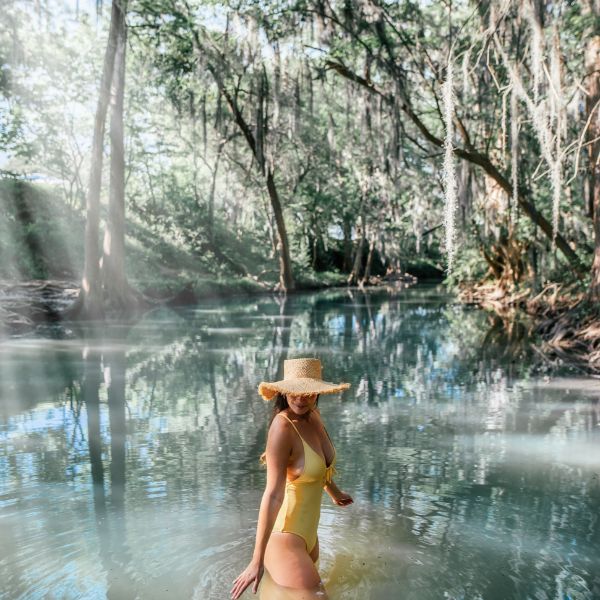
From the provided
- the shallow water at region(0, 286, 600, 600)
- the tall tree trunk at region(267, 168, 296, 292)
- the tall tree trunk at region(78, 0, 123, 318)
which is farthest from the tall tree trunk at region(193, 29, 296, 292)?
the shallow water at region(0, 286, 600, 600)

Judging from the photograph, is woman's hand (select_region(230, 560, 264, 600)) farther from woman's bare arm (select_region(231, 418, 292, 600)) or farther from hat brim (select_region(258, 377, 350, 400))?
hat brim (select_region(258, 377, 350, 400))

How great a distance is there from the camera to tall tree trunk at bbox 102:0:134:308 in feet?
65.3

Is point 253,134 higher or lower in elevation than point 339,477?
higher

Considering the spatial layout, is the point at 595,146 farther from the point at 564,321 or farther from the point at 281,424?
the point at 281,424

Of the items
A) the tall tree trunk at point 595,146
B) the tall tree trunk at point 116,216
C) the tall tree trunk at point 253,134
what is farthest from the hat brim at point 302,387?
the tall tree trunk at point 116,216

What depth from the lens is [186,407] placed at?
806 centimetres

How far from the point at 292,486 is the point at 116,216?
1823 cm

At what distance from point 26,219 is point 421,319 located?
53.5ft

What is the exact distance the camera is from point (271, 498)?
2.98 meters

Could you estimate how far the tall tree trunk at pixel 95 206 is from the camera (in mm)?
18781

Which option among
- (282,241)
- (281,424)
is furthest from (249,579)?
(282,241)

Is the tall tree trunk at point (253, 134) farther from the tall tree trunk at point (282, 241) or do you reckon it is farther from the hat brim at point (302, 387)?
the hat brim at point (302, 387)

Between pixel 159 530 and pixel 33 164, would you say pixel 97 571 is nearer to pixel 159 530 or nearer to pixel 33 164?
pixel 159 530

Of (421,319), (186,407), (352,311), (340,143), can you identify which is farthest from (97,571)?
(340,143)
